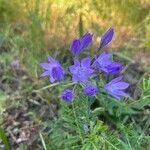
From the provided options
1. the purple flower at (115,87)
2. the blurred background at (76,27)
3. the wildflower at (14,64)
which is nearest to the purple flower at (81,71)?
the purple flower at (115,87)

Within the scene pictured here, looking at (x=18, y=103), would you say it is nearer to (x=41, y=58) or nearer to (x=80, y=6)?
(x=41, y=58)

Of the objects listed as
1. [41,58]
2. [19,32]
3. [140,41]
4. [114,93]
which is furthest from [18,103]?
[114,93]

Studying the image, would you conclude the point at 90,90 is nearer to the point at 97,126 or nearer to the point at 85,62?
the point at 85,62

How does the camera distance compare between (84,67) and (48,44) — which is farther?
(48,44)

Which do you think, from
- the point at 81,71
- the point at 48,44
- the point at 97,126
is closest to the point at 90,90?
the point at 81,71

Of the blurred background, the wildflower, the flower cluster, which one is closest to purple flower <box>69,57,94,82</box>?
the flower cluster

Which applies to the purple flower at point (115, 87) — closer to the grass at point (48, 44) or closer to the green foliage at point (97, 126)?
the green foliage at point (97, 126)

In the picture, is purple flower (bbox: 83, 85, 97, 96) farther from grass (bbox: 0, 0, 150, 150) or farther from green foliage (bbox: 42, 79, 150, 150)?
grass (bbox: 0, 0, 150, 150)
